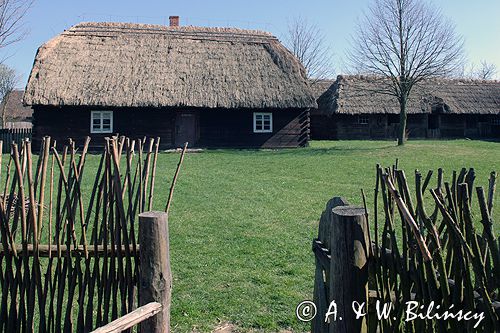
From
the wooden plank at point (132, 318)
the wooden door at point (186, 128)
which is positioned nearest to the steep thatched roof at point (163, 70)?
the wooden door at point (186, 128)

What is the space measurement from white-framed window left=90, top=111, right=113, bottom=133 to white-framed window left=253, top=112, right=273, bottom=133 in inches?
263

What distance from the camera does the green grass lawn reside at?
396cm

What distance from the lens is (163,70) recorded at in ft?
69.1

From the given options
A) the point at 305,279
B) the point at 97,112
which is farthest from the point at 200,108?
the point at 305,279

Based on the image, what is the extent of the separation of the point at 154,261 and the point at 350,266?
3.70 feet

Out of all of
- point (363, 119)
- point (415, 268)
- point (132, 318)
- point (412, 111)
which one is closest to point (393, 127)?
point (412, 111)

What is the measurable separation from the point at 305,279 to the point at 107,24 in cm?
2199

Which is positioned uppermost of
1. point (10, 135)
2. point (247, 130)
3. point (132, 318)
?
point (247, 130)

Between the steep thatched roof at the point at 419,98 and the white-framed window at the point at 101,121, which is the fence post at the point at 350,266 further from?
the steep thatched roof at the point at 419,98

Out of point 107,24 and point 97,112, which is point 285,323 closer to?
point 97,112

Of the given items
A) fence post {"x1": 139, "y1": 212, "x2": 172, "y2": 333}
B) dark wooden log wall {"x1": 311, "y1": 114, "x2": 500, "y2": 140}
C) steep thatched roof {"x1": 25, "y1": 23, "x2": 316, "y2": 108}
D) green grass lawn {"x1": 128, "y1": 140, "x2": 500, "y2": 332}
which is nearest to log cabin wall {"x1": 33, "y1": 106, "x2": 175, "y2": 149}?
steep thatched roof {"x1": 25, "y1": 23, "x2": 316, "y2": 108}

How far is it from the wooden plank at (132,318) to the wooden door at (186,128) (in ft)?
61.4

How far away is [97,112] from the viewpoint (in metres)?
20.0

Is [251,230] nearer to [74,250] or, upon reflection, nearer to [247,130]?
[74,250]
